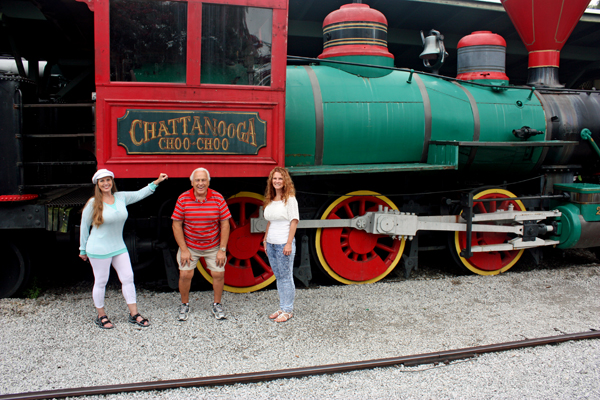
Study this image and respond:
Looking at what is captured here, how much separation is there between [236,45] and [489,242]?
4.15 meters

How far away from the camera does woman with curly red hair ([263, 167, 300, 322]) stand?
4035 mm

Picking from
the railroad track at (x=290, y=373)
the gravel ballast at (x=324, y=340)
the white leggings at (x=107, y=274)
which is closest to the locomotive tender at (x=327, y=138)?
the gravel ballast at (x=324, y=340)

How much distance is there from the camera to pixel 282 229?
4.09 m

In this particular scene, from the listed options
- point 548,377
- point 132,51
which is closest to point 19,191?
point 132,51

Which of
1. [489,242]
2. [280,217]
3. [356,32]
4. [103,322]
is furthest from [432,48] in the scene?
[103,322]

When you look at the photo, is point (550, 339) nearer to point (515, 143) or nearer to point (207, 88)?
point (515, 143)

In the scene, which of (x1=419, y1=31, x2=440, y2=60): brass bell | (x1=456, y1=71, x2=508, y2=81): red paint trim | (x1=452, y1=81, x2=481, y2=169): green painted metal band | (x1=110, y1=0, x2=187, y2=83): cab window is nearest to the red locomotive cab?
(x1=110, y1=0, x2=187, y2=83): cab window

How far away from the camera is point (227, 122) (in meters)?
4.09

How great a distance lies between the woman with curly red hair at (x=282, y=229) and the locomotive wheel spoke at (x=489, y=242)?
2646 mm

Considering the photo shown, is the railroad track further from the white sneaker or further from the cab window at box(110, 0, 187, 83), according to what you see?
the cab window at box(110, 0, 187, 83)

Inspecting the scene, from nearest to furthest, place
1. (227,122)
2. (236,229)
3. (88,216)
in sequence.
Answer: (88,216)
(227,122)
(236,229)

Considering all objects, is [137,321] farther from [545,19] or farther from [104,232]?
[545,19]

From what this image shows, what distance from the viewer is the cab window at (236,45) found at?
3971mm

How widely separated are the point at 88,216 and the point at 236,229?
5.43 ft
